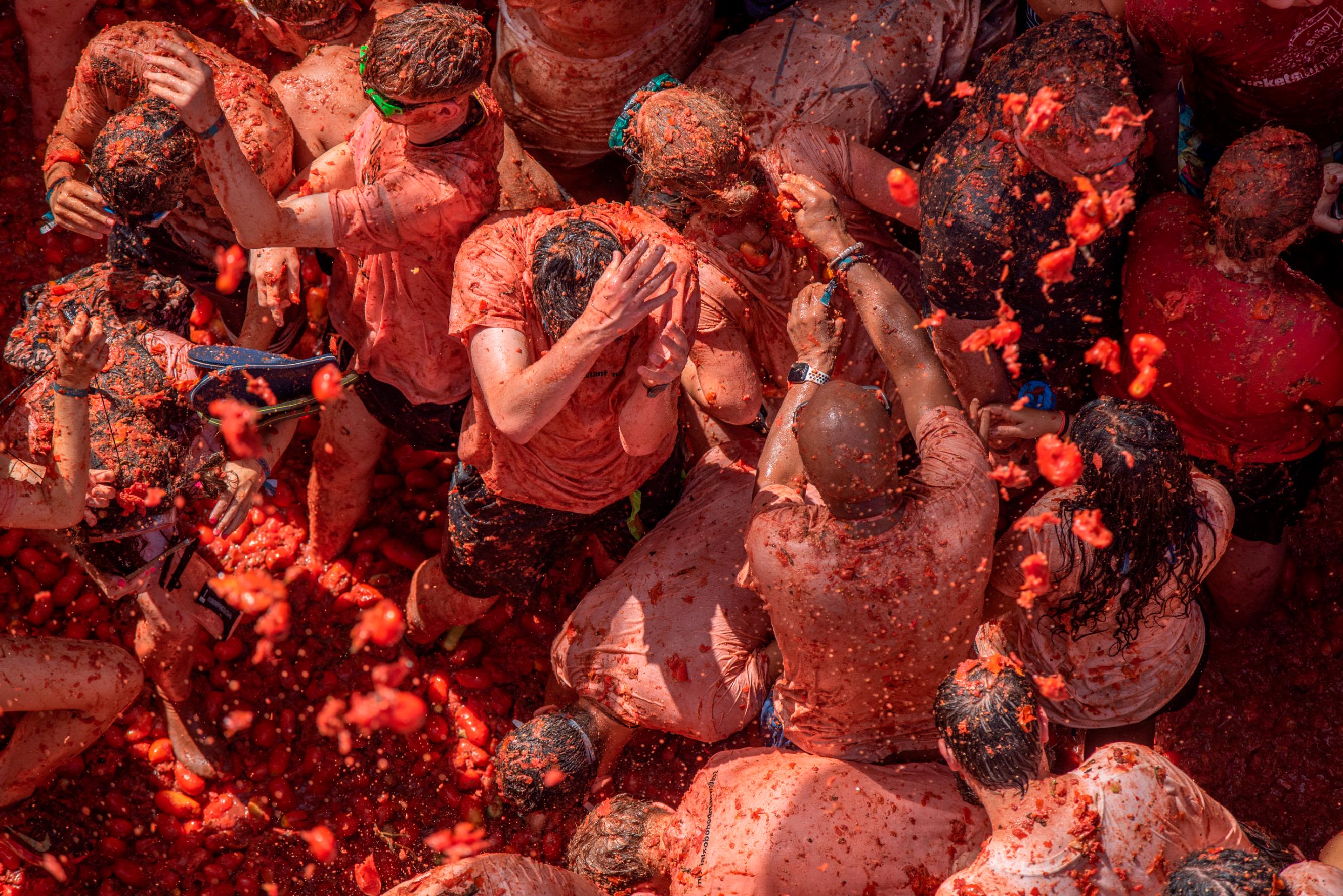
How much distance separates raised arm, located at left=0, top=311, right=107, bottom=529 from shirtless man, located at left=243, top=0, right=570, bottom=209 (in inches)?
44.1

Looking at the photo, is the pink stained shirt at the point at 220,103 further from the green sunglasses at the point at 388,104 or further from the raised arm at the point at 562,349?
the raised arm at the point at 562,349

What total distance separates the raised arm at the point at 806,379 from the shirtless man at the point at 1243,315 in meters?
0.89

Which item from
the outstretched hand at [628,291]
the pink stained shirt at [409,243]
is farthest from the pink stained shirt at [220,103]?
the outstretched hand at [628,291]

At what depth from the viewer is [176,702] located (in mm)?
4375

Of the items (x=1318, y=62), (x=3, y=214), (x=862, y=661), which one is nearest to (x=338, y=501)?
(x=3, y=214)

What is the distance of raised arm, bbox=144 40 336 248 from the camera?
309 centimetres

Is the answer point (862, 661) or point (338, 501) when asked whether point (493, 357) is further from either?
point (338, 501)

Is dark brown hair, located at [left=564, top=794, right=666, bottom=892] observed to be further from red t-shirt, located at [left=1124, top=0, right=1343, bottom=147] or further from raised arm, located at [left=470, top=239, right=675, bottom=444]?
red t-shirt, located at [left=1124, top=0, right=1343, bottom=147]

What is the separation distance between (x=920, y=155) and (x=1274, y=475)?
1.67 meters

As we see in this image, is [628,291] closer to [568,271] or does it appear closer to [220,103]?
[568,271]

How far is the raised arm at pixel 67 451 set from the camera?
10.4 feet

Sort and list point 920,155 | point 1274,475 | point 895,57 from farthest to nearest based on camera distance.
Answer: point 920,155, point 895,57, point 1274,475

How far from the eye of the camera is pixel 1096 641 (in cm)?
329

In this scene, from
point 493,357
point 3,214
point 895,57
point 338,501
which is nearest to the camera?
point 493,357
